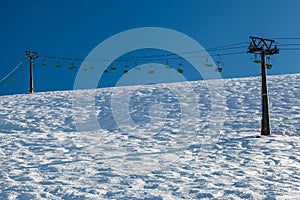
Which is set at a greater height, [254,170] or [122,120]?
[122,120]

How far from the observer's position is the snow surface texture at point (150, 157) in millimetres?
8602

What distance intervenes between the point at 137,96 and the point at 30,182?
16.2 m

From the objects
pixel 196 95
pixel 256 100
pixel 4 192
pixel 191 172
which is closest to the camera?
pixel 4 192

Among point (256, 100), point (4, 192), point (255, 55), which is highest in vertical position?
point (255, 55)

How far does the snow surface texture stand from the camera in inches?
339

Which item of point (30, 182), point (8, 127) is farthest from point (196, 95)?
point (30, 182)

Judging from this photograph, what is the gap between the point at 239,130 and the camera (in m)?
15.8

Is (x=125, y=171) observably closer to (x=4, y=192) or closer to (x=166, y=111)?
(x=4, y=192)

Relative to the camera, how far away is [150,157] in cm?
1164

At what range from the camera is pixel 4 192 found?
8.52m

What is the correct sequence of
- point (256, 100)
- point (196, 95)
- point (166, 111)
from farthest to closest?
point (196, 95) → point (256, 100) → point (166, 111)

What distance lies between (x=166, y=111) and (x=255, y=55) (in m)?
5.84

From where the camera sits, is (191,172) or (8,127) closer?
(191,172)

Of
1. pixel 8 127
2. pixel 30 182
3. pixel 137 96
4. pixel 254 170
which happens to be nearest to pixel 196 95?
pixel 137 96
